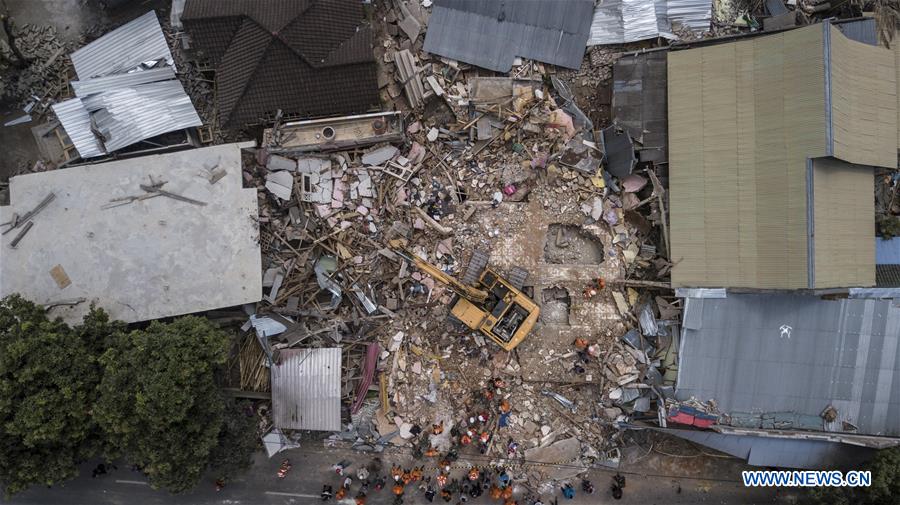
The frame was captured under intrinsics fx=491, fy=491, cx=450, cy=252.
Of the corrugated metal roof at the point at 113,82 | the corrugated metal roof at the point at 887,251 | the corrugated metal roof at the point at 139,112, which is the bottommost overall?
the corrugated metal roof at the point at 887,251

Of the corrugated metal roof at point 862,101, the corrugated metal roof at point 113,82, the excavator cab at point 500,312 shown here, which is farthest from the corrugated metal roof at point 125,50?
the corrugated metal roof at point 862,101

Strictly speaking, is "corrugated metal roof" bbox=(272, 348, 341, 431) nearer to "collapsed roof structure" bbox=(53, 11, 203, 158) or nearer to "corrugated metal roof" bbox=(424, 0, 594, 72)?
"collapsed roof structure" bbox=(53, 11, 203, 158)

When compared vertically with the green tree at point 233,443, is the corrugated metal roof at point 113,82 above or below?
above

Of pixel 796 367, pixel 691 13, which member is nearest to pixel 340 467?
pixel 796 367

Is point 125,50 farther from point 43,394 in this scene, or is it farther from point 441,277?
point 441,277

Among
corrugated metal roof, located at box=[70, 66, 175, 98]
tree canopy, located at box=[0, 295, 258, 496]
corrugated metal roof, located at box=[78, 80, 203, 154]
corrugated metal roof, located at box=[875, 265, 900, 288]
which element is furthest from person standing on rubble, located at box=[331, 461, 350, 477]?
corrugated metal roof, located at box=[875, 265, 900, 288]

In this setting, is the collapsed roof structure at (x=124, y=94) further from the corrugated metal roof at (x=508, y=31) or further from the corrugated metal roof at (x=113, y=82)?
the corrugated metal roof at (x=508, y=31)

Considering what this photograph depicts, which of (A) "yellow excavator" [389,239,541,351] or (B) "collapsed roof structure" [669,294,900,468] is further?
(A) "yellow excavator" [389,239,541,351]
